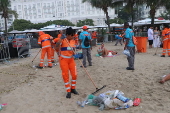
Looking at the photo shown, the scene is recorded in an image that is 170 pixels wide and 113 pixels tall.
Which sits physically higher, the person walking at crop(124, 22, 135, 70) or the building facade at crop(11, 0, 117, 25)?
the building facade at crop(11, 0, 117, 25)

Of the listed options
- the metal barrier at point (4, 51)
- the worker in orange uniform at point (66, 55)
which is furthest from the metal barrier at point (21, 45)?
the worker in orange uniform at point (66, 55)

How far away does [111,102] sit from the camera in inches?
150

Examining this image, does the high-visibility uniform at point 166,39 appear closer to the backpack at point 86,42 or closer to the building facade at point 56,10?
the backpack at point 86,42

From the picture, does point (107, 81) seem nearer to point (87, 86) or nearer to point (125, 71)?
point (87, 86)

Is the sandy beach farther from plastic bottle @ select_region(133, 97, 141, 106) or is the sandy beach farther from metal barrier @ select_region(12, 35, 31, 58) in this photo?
metal barrier @ select_region(12, 35, 31, 58)

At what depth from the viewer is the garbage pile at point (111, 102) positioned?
3824 millimetres

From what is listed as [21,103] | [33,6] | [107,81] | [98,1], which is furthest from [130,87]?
[33,6]

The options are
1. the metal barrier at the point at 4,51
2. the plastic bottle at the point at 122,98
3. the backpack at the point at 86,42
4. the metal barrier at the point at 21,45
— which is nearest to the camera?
the plastic bottle at the point at 122,98

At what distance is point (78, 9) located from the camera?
84812 mm

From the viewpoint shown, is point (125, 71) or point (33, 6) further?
point (33, 6)

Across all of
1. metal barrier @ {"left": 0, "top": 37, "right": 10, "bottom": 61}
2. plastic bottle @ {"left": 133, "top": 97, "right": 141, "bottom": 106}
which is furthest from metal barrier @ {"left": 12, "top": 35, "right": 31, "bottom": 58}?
plastic bottle @ {"left": 133, "top": 97, "right": 141, "bottom": 106}

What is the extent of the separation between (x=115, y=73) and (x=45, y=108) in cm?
337

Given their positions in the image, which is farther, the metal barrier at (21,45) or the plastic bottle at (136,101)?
the metal barrier at (21,45)

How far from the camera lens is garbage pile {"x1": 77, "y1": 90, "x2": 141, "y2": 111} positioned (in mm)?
3824
